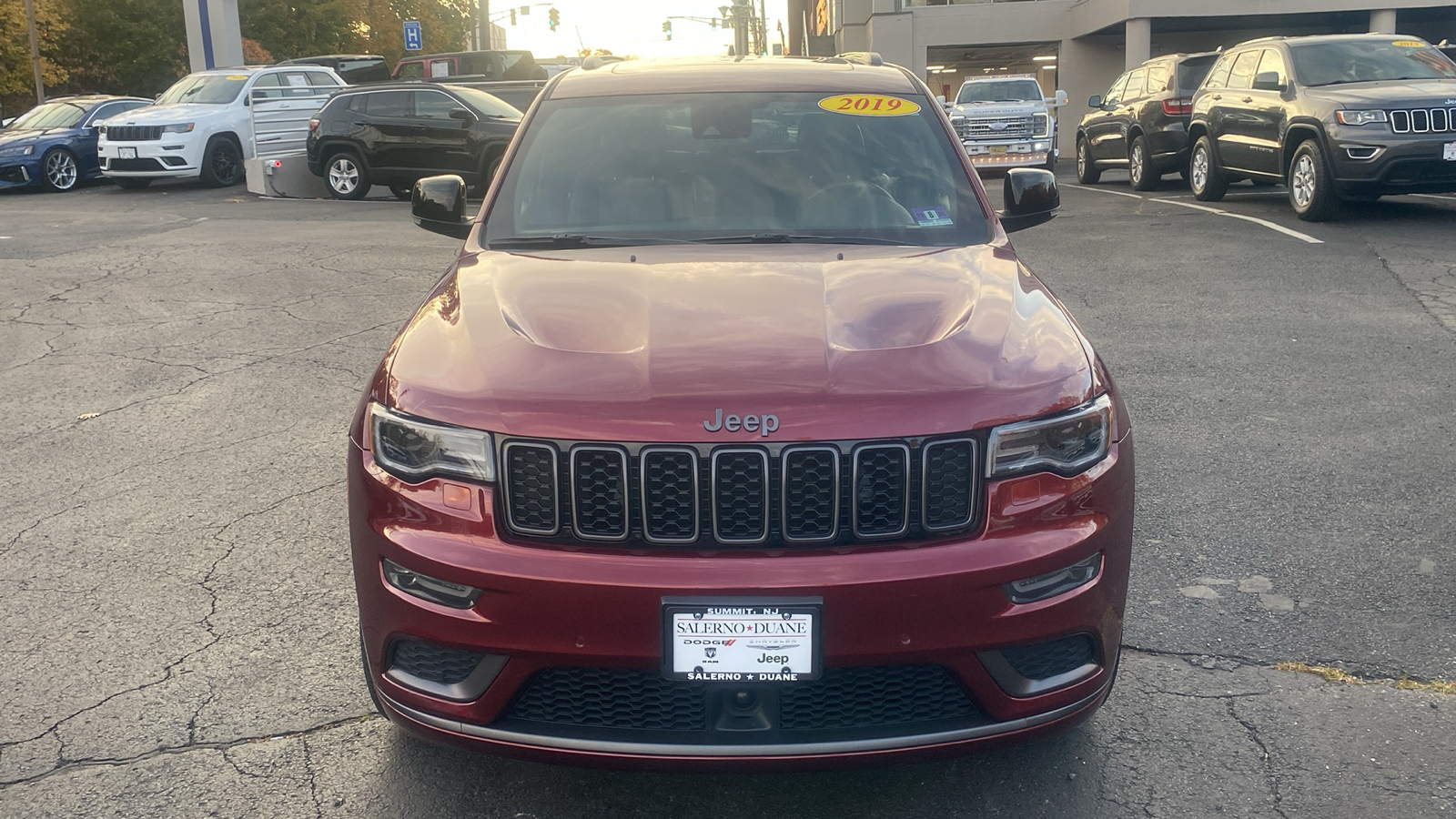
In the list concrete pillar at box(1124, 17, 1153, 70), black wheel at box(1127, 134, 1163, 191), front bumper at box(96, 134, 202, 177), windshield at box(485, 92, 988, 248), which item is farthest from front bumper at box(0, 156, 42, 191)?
concrete pillar at box(1124, 17, 1153, 70)

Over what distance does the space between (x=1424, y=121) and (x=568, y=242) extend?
1054 cm

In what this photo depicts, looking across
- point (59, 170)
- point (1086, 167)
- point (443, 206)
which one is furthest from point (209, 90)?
point (443, 206)

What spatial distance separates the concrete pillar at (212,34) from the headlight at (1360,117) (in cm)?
2349

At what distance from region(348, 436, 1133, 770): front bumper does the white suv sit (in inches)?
812

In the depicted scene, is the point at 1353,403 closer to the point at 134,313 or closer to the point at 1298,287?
the point at 1298,287

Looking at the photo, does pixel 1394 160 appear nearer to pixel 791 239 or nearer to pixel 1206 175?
pixel 1206 175

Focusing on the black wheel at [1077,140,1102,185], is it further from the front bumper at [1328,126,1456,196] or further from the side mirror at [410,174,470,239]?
the side mirror at [410,174,470,239]

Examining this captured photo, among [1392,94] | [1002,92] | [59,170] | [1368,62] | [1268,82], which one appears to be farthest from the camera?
[1002,92]

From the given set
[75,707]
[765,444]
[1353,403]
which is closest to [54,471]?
[75,707]

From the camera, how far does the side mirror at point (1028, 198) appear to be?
454 cm

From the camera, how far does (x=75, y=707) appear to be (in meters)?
3.60

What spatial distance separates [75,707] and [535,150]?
213cm

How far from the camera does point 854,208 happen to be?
4.09 metres

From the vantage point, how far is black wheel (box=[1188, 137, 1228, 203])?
1530 centimetres
